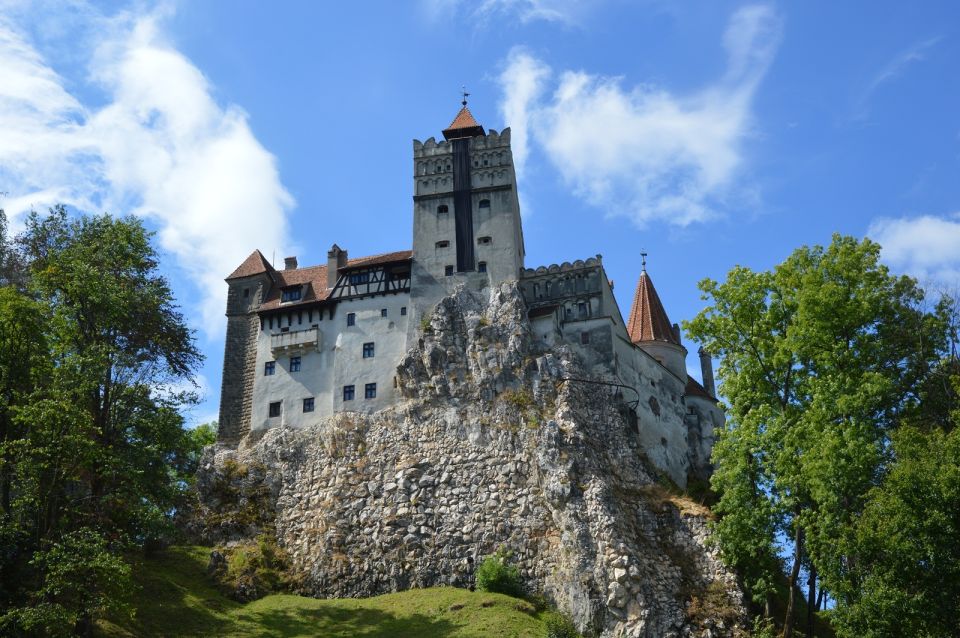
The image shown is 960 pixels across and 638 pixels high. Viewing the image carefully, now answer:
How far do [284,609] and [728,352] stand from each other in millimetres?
23667

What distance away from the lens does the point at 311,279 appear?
6450 centimetres

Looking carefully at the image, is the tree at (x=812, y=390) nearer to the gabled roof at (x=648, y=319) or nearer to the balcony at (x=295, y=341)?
the gabled roof at (x=648, y=319)

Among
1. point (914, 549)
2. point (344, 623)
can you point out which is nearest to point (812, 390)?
point (914, 549)

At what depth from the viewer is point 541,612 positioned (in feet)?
151

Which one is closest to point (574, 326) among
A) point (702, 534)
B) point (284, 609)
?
point (702, 534)

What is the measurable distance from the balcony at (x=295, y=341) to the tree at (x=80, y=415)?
854cm

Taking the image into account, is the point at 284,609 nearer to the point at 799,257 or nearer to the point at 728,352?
the point at 728,352

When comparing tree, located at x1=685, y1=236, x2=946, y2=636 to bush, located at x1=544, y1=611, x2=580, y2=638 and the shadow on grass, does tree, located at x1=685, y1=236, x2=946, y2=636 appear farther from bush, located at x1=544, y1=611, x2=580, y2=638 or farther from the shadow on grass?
the shadow on grass

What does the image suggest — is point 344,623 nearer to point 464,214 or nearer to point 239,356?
point 239,356

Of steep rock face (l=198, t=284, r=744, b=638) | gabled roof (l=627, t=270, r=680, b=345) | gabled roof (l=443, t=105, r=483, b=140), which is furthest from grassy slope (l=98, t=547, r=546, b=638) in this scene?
gabled roof (l=443, t=105, r=483, b=140)

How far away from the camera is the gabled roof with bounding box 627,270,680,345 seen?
2507 inches

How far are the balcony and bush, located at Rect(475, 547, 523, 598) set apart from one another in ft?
61.2

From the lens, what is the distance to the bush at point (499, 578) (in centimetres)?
4700

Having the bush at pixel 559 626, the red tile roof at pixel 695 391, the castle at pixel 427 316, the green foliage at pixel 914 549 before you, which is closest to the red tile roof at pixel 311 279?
the castle at pixel 427 316
